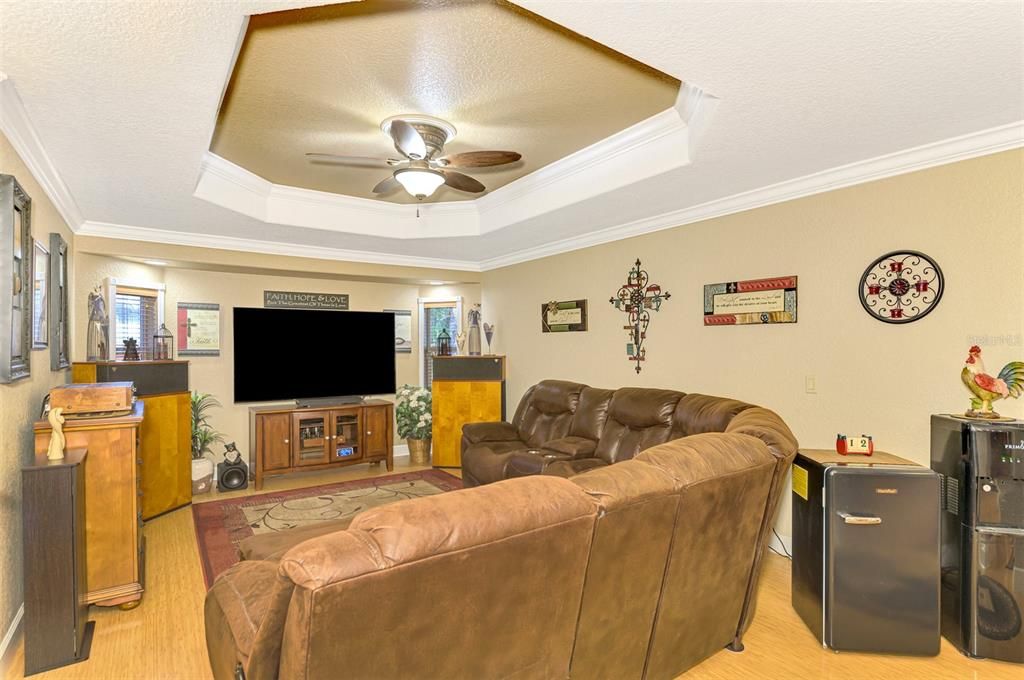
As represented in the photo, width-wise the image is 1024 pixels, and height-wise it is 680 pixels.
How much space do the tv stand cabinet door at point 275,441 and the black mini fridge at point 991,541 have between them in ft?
17.3

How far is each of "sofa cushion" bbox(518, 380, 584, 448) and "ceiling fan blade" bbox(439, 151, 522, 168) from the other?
2454 mm

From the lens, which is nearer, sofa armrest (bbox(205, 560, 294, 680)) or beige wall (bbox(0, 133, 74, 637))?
sofa armrest (bbox(205, 560, 294, 680))

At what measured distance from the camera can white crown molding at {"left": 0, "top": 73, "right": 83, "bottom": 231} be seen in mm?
2180

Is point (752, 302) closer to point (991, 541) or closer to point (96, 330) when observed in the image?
point (991, 541)

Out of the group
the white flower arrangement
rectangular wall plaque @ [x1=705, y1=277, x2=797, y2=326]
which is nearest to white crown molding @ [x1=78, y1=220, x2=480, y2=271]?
the white flower arrangement

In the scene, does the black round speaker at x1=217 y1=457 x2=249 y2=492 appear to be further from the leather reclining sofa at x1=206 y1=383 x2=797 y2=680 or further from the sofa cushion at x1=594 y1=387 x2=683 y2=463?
the sofa cushion at x1=594 y1=387 x2=683 y2=463

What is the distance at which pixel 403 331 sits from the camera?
6.61 m

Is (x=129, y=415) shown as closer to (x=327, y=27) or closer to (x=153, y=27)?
(x=153, y=27)

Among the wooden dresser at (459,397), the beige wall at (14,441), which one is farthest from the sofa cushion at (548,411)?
the beige wall at (14,441)

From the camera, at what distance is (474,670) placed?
1.40 m

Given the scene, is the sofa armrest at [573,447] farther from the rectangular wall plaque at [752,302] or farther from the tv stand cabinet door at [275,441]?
the tv stand cabinet door at [275,441]

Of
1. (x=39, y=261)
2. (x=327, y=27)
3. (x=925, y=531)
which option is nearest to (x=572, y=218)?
(x=327, y=27)

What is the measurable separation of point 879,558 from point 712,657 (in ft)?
2.89

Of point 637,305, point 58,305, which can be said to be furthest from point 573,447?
point 58,305
